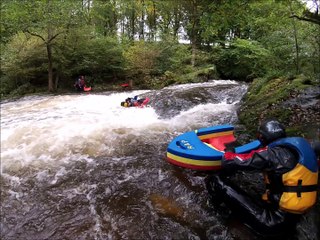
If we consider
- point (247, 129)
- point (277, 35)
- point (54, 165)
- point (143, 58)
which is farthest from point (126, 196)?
point (143, 58)

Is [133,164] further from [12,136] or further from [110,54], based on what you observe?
[110,54]

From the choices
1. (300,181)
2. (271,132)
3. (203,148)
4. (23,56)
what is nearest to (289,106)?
(203,148)

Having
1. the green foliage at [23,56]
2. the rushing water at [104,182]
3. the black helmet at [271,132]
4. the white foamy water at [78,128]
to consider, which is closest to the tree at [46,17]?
the green foliage at [23,56]

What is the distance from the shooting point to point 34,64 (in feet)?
47.5

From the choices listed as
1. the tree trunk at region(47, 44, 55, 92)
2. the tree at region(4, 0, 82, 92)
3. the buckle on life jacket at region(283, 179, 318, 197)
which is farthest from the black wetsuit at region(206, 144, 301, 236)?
the tree trunk at region(47, 44, 55, 92)

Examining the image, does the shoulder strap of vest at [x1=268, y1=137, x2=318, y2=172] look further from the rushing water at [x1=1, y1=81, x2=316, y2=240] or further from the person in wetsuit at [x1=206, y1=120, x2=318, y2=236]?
the rushing water at [x1=1, y1=81, x2=316, y2=240]

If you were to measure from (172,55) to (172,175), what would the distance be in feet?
42.6

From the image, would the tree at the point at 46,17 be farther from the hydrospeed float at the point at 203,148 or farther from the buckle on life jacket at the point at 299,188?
the buckle on life jacket at the point at 299,188

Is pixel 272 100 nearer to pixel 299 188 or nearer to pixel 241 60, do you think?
pixel 299 188

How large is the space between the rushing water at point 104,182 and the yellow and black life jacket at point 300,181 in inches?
22.4

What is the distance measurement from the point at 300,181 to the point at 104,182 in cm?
280

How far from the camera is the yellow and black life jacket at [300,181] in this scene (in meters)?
2.60

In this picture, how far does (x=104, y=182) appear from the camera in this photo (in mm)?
4355

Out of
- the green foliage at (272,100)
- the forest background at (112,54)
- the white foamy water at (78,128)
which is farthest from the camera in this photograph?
the forest background at (112,54)
